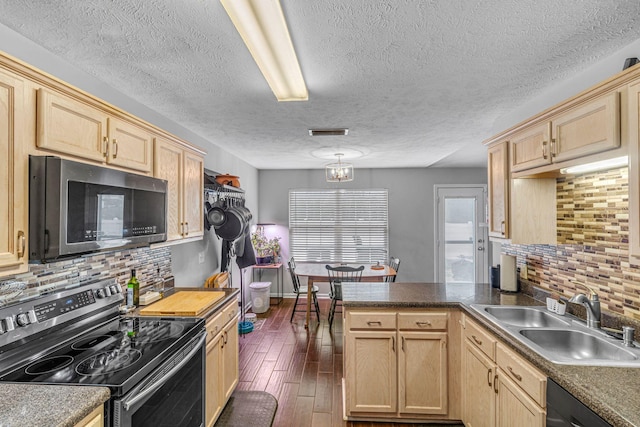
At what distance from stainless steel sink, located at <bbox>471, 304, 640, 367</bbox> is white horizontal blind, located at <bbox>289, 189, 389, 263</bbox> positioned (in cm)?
352

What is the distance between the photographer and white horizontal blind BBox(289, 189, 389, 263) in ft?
18.8

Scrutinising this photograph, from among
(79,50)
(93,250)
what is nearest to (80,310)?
(93,250)

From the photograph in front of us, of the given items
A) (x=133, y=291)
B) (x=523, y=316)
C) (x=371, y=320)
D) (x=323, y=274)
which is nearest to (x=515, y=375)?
(x=523, y=316)

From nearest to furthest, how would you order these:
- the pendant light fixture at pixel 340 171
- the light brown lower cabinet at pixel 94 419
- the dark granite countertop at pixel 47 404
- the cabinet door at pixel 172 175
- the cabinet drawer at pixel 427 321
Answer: the dark granite countertop at pixel 47 404, the light brown lower cabinet at pixel 94 419, the cabinet door at pixel 172 175, the cabinet drawer at pixel 427 321, the pendant light fixture at pixel 340 171

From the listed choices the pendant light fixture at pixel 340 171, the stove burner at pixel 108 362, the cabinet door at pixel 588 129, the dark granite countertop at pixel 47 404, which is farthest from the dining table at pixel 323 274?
the dark granite countertop at pixel 47 404

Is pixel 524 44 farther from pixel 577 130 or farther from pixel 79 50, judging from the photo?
pixel 79 50

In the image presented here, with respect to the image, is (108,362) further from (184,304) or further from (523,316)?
(523,316)

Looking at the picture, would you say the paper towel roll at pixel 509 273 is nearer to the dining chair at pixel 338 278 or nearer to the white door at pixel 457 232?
the dining chair at pixel 338 278

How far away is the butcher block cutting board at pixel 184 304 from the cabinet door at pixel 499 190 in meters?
2.15

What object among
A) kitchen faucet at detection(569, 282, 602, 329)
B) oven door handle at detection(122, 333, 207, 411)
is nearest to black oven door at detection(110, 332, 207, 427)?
oven door handle at detection(122, 333, 207, 411)

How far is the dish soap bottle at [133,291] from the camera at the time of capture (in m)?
2.19

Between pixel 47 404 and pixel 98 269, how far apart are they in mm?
1121

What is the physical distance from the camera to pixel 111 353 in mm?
1527

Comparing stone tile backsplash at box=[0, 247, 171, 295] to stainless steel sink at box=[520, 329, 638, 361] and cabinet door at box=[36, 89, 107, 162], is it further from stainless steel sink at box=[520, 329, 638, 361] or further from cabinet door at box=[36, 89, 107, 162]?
stainless steel sink at box=[520, 329, 638, 361]
